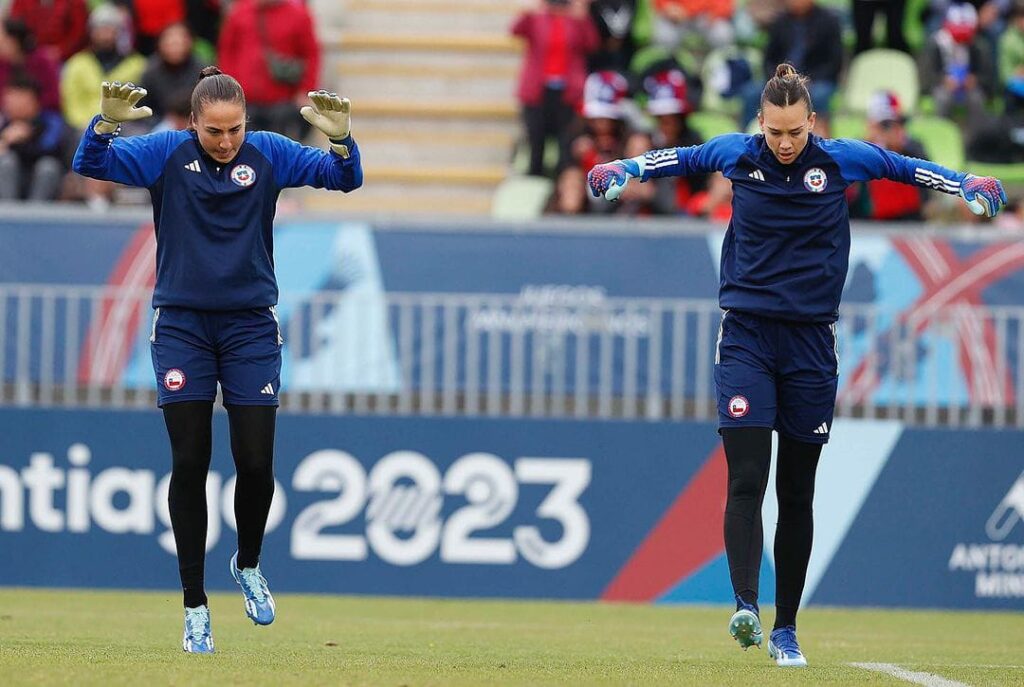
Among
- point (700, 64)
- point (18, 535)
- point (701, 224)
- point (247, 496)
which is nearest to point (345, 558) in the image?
Answer: point (18, 535)

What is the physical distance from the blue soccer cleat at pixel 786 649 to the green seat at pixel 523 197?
844 centimetres

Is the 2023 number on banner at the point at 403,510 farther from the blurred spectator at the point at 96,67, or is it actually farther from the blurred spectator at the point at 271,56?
the blurred spectator at the point at 96,67

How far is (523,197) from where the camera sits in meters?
16.4

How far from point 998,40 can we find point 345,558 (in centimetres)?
831

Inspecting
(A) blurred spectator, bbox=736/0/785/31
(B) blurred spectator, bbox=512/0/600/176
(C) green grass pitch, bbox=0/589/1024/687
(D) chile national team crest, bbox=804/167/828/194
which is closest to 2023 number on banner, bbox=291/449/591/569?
(C) green grass pitch, bbox=0/589/1024/687

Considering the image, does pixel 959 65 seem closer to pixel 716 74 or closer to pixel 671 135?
pixel 716 74

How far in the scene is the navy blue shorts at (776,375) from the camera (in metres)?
7.64

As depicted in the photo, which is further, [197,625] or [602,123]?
[602,123]

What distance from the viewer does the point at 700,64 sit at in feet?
58.1

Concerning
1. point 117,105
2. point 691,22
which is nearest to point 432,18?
point 691,22

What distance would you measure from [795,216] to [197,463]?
8.27 ft

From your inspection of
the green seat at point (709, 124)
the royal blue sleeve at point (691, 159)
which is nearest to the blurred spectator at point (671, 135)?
the green seat at point (709, 124)

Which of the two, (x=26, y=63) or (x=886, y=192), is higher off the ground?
(x=26, y=63)

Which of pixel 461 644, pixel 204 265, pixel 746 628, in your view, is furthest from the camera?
pixel 461 644
